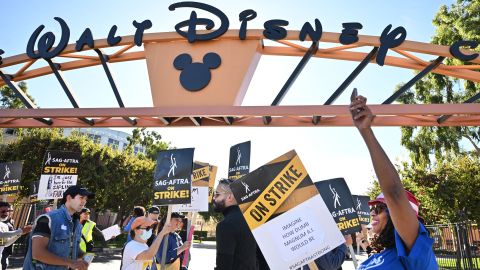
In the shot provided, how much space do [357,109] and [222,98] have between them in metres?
5.55

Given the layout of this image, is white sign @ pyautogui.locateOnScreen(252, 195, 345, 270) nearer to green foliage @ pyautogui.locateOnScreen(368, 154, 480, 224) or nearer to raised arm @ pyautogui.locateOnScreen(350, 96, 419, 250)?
→ raised arm @ pyautogui.locateOnScreen(350, 96, 419, 250)

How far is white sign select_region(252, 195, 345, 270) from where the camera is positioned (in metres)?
3.26

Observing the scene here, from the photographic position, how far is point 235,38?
757cm

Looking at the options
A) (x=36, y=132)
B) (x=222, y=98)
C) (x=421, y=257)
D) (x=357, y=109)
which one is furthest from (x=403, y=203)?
(x=36, y=132)

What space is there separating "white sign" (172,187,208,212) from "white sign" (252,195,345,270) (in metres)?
4.47

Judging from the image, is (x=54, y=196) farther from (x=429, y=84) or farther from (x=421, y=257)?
(x=429, y=84)

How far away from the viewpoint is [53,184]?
882 cm

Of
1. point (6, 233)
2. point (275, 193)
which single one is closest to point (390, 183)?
point (275, 193)

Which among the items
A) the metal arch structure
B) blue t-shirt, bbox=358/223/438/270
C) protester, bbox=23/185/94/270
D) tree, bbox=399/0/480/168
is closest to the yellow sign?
blue t-shirt, bbox=358/223/438/270

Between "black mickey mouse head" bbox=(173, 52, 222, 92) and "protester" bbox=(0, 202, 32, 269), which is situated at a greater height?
"black mickey mouse head" bbox=(173, 52, 222, 92)

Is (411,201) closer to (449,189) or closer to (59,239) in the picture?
(59,239)

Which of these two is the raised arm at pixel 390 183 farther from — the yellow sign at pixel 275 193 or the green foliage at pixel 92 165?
the green foliage at pixel 92 165

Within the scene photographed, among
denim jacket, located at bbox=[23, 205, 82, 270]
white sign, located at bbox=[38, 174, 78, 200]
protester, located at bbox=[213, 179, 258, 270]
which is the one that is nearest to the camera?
protester, located at bbox=[213, 179, 258, 270]

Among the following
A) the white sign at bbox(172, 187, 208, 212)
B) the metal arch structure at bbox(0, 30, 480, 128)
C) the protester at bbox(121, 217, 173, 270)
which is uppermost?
the metal arch structure at bbox(0, 30, 480, 128)
